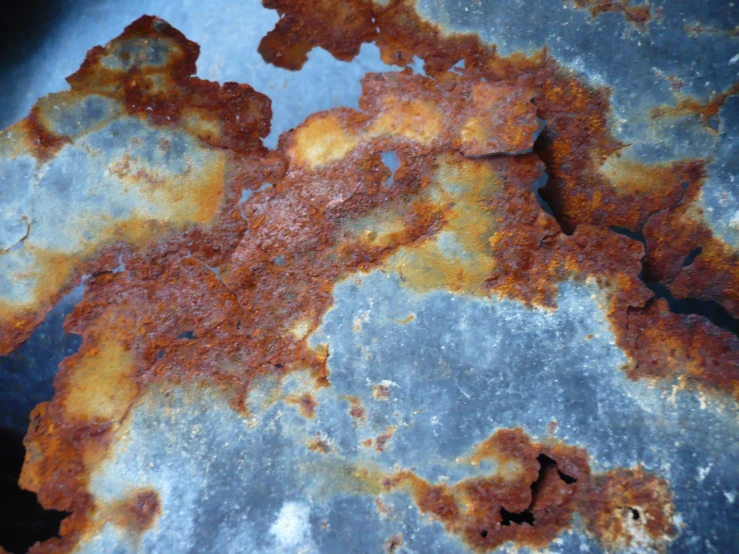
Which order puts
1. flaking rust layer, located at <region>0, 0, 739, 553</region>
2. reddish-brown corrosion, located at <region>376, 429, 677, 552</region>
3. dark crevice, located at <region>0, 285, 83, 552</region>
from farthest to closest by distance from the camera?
dark crevice, located at <region>0, 285, 83, 552</region>, flaking rust layer, located at <region>0, 0, 739, 553</region>, reddish-brown corrosion, located at <region>376, 429, 677, 552</region>

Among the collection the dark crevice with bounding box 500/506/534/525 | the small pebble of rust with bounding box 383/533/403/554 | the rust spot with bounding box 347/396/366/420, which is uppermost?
the rust spot with bounding box 347/396/366/420

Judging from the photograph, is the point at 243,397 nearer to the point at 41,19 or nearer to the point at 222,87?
Result: the point at 222,87

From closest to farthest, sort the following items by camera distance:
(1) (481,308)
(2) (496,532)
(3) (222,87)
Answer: (2) (496,532), (1) (481,308), (3) (222,87)

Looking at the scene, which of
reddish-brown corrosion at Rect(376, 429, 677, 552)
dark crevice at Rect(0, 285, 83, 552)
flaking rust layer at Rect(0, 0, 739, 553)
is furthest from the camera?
dark crevice at Rect(0, 285, 83, 552)

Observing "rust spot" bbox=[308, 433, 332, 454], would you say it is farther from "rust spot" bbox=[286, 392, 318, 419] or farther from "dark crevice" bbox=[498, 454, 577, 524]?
"dark crevice" bbox=[498, 454, 577, 524]

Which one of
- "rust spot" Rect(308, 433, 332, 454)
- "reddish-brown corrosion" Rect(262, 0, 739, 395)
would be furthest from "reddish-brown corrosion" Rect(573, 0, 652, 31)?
"rust spot" Rect(308, 433, 332, 454)

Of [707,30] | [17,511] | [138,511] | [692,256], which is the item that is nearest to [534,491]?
[692,256]

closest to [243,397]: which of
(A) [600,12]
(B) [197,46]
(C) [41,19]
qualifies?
(B) [197,46]

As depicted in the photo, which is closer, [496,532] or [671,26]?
[496,532]
